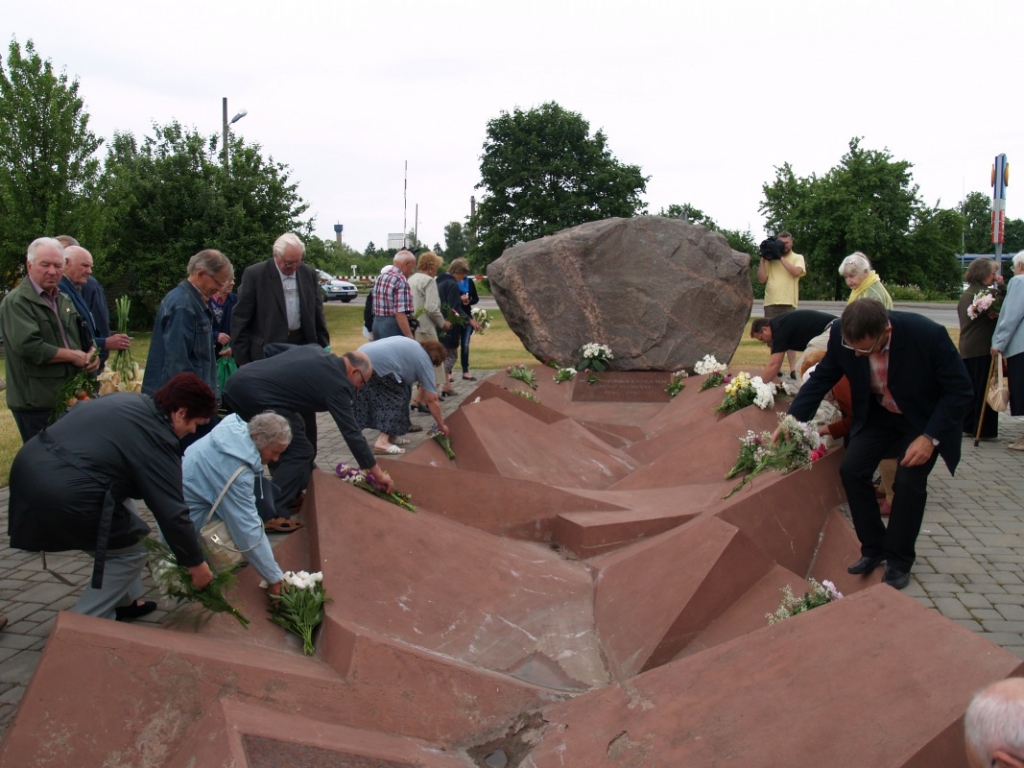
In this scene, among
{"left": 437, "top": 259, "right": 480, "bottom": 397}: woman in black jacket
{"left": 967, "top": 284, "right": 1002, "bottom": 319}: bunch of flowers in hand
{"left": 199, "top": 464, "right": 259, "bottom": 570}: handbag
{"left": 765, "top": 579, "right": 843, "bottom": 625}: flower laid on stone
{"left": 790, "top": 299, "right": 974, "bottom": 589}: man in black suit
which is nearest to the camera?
{"left": 765, "top": 579, "right": 843, "bottom": 625}: flower laid on stone

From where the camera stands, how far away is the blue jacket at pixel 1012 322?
776 cm

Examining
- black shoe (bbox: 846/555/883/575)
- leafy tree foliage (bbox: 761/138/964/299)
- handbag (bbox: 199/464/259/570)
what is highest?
leafy tree foliage (bbox: 761/138/964/299)

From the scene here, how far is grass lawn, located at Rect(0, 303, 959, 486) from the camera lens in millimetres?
9727

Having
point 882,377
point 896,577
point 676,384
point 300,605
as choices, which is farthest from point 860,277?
point 300,605

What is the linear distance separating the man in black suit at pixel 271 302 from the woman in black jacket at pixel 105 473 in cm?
305

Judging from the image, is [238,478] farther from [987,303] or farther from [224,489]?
[987,303]

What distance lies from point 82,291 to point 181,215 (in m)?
17.6

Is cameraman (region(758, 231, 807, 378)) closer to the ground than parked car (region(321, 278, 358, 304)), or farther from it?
farther from it

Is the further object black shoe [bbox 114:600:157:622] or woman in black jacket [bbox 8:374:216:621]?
black shoe [bbox 114:600:157:622]

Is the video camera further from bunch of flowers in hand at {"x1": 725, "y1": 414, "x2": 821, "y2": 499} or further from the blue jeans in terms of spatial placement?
bunch of flowers in hand at {"x1": 725, "y1": 414, "x2": 821, "y2": 499}

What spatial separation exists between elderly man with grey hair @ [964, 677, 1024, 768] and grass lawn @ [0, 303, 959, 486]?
766 centimetres

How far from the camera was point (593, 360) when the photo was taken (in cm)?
1092

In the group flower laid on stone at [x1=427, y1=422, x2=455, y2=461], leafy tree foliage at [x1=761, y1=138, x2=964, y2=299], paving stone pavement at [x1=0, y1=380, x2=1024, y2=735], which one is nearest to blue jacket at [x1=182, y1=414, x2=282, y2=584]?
paving stone pavement at [x1=0, y1=380, x2=1024, y2=735]

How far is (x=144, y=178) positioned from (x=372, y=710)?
70.8 ft
